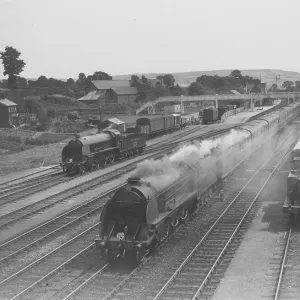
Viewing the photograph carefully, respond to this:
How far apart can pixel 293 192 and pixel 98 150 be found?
21124 millimetres

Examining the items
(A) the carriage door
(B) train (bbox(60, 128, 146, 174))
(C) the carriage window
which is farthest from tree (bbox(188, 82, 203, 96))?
(C) the carriage window

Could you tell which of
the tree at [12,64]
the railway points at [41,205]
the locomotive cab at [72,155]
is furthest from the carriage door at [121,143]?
the tree at [12,64]

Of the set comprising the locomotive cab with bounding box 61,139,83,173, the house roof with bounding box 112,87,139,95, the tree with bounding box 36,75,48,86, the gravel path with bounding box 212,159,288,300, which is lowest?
the gravel path with bounding box 212,159,288,300

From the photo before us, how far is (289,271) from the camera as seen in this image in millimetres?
15250

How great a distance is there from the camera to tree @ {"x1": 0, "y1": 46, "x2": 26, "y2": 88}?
13025cm

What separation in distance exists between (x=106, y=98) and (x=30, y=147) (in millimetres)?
74662

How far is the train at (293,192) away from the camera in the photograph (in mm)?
19531

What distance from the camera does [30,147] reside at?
5409 cm

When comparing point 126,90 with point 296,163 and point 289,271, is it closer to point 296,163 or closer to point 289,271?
point 296,163

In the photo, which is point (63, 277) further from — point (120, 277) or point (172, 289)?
point (172, 289)

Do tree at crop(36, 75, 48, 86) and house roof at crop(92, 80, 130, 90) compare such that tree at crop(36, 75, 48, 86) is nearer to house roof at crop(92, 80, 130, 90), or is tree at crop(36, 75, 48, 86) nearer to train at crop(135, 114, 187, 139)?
house roof at crop(92, 80, 130, 90)

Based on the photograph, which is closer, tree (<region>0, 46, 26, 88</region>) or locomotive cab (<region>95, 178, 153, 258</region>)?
locomotive cab (<region>95, 178, 153, 258</region>)

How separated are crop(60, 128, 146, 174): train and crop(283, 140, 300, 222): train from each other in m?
Answer: 18.4

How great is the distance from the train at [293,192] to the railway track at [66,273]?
26.4 ft
